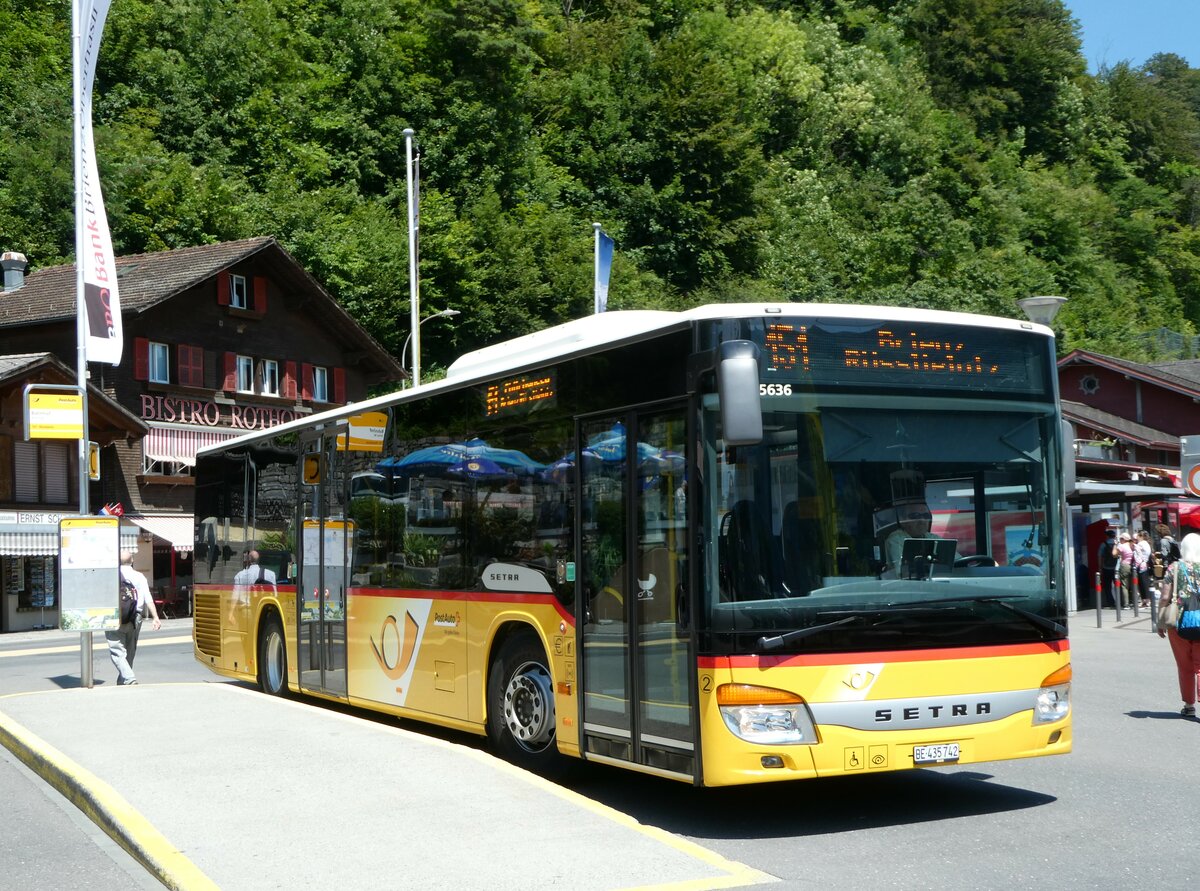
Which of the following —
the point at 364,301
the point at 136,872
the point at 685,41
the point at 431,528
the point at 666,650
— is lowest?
the point at 136,872

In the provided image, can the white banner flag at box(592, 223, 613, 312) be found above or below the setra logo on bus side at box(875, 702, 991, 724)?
above

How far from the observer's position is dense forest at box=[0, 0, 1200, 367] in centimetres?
5138

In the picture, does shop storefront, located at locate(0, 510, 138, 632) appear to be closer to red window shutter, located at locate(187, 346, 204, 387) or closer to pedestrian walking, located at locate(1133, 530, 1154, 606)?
red window shutter, located at locate(187, 346, 204, 387)

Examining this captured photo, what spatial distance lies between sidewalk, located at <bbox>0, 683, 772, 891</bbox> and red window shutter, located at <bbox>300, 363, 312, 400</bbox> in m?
35.9

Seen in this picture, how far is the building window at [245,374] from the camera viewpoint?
4531 centimetres

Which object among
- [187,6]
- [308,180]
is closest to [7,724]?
[308,180]

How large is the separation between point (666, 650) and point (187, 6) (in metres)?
56.5

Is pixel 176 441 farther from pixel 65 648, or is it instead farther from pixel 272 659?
pixel 272 659

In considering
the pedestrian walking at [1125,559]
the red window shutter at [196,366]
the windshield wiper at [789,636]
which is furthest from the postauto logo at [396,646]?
the red window shutter at [196,366]

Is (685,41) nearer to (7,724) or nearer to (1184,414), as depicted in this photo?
(1184,414)

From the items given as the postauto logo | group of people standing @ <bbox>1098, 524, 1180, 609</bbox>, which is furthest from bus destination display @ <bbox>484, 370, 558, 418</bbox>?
group of people standing @ <bbox>1098, 524, 1180, 609</bbox>

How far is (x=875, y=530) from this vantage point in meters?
7.95

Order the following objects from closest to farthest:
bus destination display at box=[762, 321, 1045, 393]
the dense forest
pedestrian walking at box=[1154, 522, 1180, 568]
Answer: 1. bus destination display at box=[762, 321, 1045, 393]
2. pedestrian walking at box=[1154, 522, 1180, 568]
3. the dense forest

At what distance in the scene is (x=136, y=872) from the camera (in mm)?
7402
